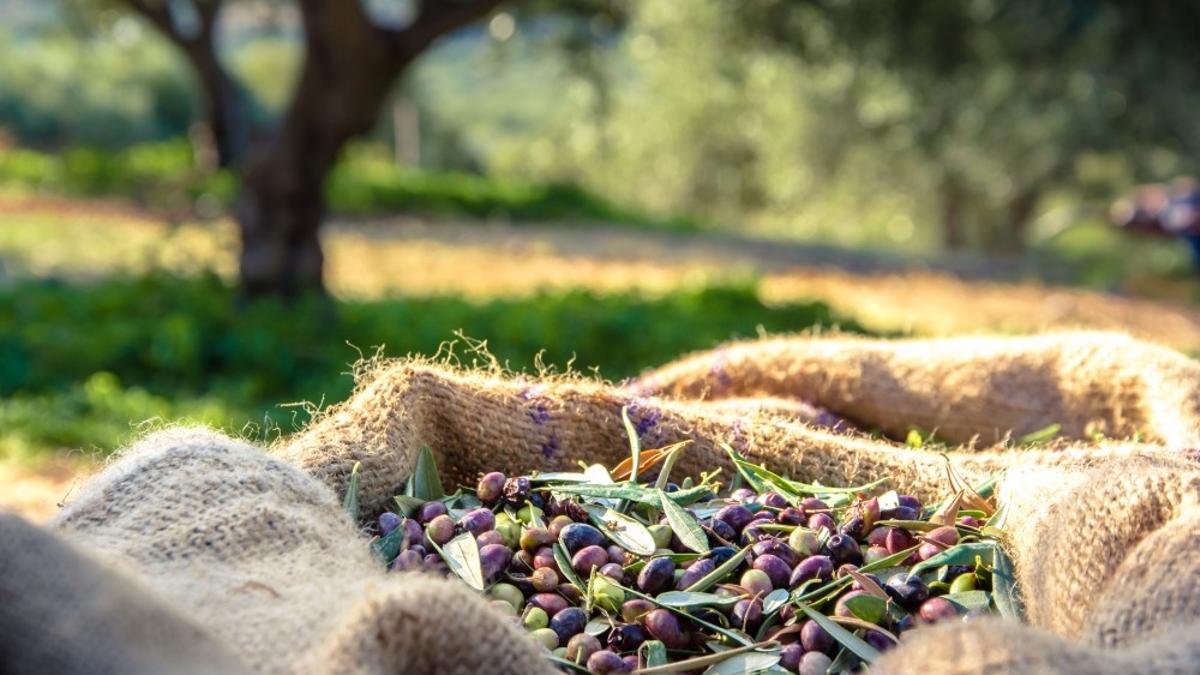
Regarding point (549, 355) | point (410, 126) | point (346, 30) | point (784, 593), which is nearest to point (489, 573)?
point (784, 593)

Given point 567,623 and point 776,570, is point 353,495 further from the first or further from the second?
point 776,570


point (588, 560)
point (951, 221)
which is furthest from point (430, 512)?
point (951, 221)

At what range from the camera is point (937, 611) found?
5.45ft

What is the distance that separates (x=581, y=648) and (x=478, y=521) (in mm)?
319

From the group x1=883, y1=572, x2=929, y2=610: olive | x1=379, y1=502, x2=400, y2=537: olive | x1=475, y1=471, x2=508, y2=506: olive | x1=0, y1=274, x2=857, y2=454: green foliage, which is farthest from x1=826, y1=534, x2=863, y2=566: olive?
x1=0, y1=274, x2=857, y2=454: green foliage

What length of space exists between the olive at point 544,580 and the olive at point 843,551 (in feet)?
1.32

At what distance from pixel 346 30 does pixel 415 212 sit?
27.9 ft

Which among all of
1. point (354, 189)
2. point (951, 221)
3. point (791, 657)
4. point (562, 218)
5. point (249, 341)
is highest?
point (791, 657)

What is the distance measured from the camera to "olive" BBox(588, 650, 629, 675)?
1603mm

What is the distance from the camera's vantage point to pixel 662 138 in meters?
28.1

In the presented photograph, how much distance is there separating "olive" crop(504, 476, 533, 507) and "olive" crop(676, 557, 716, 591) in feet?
1.06

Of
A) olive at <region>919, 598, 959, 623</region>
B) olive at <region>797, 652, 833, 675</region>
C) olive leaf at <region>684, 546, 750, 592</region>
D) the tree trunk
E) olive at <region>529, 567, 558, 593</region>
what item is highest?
olive at <region>919, 598, 959, 623</region>

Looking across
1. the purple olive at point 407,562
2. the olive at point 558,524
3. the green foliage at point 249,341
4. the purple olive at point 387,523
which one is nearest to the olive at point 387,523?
the purple olive at point 387,523

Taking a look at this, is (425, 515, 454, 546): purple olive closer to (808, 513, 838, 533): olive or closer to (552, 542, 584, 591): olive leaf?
(552, 542, 584, 591): olive leaf
